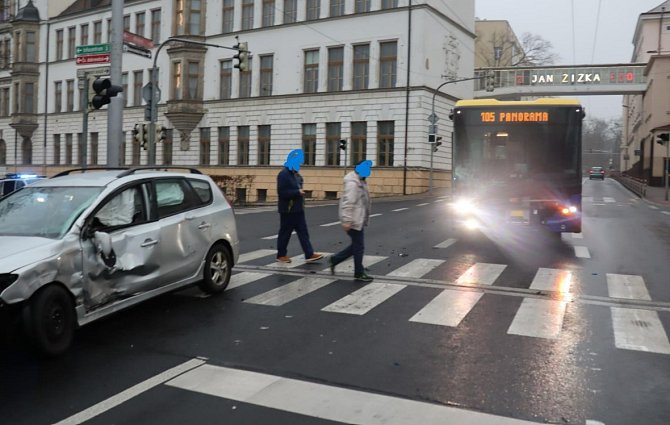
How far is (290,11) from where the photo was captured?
41156mm

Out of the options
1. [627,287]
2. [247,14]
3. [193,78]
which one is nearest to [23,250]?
[627,287]

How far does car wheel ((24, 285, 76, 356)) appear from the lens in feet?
15.5

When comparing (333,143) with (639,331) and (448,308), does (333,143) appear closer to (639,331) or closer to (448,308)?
(448,308)

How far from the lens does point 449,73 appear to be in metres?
41.4

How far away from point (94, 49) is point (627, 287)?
1238 cm

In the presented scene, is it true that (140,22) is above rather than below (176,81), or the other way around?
above

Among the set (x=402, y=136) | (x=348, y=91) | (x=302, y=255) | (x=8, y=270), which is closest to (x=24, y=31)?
(x=348, y=91)

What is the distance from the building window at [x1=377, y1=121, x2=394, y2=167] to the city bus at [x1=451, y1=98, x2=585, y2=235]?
2484 cm

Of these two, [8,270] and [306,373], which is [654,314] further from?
[8,270]

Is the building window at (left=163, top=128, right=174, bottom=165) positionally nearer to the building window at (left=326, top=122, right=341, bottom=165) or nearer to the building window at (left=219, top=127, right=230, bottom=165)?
the building window at (left=219, top=127, right=230, bottom=165)

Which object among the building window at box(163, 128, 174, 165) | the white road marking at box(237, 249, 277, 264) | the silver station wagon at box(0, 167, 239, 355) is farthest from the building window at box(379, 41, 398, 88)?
the silver station wagon at box(0, 167, 239, 355)

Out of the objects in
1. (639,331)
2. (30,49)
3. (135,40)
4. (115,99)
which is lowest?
(639,331)

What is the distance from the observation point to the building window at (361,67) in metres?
38.4

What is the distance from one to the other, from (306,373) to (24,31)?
202ft
